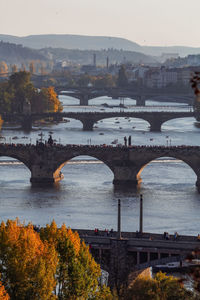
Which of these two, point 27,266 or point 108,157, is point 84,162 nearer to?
point 108,157

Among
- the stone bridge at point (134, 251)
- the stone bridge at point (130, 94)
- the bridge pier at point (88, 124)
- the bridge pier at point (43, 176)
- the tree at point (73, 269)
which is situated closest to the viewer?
the tree at point (73, 269)

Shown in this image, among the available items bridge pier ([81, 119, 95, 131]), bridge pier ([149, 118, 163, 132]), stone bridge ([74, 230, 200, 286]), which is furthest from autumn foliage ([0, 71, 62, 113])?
stone bridge ([74, 230, 200, 286])

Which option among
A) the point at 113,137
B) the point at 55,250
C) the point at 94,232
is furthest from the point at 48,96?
the point at 55,250

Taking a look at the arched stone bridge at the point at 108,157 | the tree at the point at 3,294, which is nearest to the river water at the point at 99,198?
the arched stone bridge at the point at 108,157

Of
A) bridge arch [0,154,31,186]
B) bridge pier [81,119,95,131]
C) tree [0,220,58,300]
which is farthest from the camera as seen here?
bridge pier [81,119,95,131]

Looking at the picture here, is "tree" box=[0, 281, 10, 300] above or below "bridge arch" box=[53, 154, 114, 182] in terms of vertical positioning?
above

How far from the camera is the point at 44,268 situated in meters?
23.6

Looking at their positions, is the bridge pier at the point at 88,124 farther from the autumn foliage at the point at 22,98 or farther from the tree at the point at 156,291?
the tree at the point at 156,291

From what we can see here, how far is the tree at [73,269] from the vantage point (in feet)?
79.3

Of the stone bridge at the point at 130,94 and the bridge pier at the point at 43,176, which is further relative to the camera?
the stone bridge at the point at 130,94

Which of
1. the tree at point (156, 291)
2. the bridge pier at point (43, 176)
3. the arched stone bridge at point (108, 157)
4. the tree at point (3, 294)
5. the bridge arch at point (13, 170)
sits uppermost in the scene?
the tree at point (3, 294)

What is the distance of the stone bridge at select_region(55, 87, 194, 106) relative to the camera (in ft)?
413

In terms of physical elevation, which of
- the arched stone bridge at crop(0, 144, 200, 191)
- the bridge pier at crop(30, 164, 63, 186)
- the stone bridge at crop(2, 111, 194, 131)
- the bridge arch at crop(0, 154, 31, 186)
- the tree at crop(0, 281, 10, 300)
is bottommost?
the stone bridge at crop(2, 111, 194, 131)

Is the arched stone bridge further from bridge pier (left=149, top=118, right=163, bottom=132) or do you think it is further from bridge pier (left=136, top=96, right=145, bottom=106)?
bridge pier (left=136, top=96, right=145, bottom=106)
